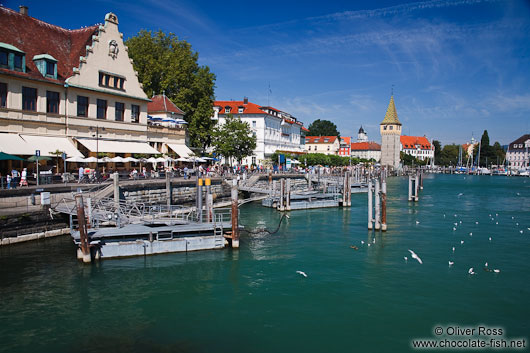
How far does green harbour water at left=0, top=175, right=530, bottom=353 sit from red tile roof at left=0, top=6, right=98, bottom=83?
55.8 feet

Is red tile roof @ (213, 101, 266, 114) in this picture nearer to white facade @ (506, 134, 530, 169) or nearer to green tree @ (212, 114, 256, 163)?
green tree @ (212, 114, 256, 163)

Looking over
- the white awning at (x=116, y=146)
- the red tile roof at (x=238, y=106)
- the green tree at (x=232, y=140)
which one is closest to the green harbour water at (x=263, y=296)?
the white awning at (x=116, y=146)

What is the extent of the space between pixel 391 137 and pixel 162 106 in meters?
107

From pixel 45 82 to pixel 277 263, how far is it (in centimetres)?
2309

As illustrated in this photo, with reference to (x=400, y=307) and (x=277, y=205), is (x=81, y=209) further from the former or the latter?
(x=277, y=205)

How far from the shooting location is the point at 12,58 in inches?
1140

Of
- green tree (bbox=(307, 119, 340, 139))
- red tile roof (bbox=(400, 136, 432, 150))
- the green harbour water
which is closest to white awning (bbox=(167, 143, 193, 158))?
the green harbour water

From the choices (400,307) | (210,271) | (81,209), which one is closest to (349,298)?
(400,307)

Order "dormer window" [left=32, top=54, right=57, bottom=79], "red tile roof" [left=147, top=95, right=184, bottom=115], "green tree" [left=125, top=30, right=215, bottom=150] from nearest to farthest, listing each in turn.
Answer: "dormer window" [left=32, top=54, right=57, bottom=79]
"red tile roof" [left=147, top=95, right=184, bottom=115]
"green tree" [left=125, top=30, right=215, bottom=150]

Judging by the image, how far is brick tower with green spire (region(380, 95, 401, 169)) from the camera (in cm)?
13762

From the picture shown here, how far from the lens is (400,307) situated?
1475 centimetres

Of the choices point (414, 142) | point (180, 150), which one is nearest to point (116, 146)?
point (180, 150)

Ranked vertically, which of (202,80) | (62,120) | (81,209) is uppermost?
(202,80)

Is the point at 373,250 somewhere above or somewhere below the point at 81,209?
below
